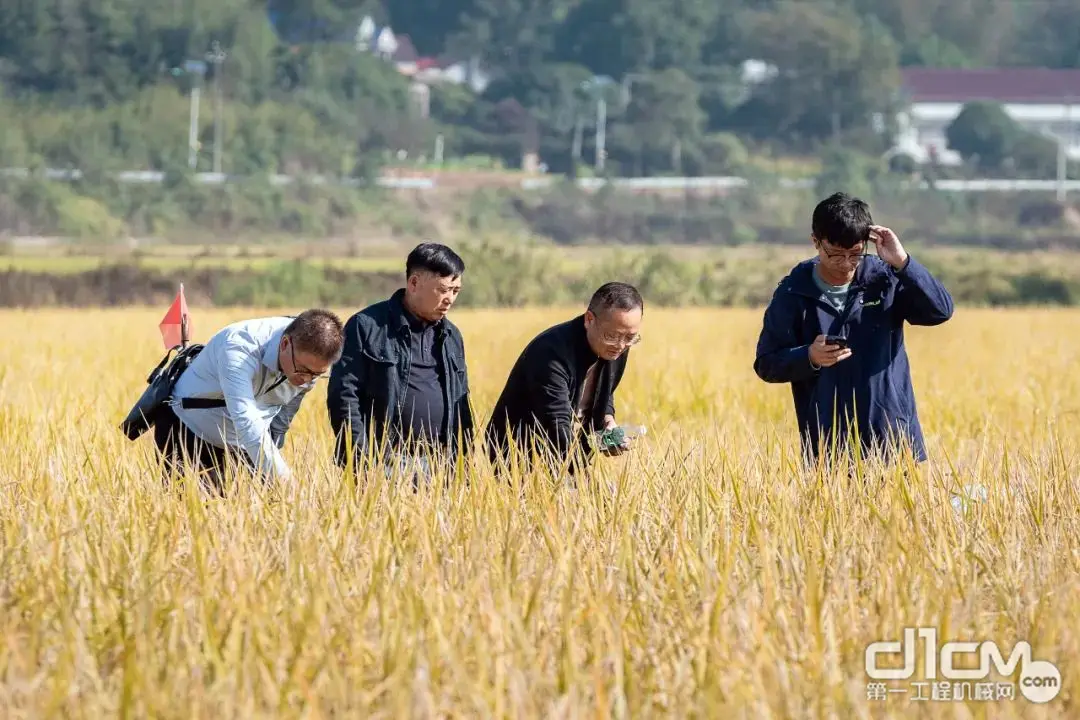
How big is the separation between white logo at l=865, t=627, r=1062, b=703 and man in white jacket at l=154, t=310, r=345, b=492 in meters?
1.62

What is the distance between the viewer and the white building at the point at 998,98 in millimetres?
86875

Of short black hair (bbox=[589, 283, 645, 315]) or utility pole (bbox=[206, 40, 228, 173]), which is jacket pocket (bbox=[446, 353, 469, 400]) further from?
utility pole (bbox=[206, 40, 228, 173])

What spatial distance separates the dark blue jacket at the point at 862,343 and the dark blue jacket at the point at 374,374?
86 cm

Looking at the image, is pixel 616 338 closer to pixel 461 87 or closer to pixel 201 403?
pixel 201 403

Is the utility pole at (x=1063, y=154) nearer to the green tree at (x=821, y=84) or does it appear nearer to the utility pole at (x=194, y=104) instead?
the green tree at (x=821, y=84)

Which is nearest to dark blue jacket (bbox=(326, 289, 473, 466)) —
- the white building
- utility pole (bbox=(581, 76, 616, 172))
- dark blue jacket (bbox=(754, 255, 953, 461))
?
dark blue jacket (bbox=(754, 255, 953, 461))

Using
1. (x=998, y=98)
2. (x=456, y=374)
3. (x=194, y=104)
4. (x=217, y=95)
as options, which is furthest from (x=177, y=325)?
(x=998, y=98)

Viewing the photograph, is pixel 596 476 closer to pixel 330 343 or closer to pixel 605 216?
pixel 330 343

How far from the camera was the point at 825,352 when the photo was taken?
13.9 feet

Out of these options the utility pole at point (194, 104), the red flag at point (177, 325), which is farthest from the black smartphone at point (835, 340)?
the utility pole at point (194, 104)

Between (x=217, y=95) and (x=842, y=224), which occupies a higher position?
(x=217, y=95)

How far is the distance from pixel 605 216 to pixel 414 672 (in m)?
53.5

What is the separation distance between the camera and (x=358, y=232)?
54.1m

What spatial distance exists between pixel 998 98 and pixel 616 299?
3535 inches
